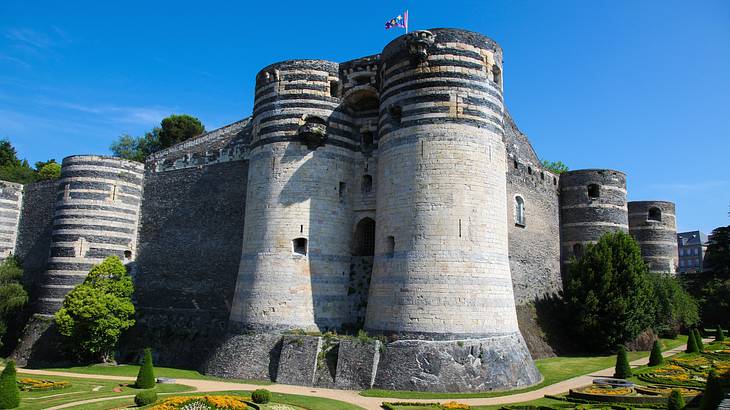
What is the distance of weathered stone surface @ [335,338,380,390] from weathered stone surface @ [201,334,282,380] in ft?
10.6

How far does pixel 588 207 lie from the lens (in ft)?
121

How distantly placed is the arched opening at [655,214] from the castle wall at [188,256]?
32.7 metres

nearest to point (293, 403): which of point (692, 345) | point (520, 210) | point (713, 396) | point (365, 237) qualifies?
point (365, 237)

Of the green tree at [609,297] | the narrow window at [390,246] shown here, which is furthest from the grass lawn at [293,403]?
the green tree at [609,297]

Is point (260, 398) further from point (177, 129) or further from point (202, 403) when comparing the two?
point (177, 129)

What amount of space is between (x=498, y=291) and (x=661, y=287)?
18592 mm

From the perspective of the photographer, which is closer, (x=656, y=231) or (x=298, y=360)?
(x=298, y=360)

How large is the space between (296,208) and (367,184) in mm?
3883

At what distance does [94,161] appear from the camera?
3353 cm

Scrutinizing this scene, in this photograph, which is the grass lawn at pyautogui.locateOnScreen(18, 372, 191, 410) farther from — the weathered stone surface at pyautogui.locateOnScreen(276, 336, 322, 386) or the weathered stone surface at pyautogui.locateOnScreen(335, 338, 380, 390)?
the weathered stone surface at pyautogui.locateOnScreen(335, 338, 380, 390)

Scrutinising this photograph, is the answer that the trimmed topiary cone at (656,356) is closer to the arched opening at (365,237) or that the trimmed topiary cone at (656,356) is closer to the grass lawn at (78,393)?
the arched opening at (365,237)

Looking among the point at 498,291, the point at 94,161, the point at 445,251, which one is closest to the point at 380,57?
the point at 445,251

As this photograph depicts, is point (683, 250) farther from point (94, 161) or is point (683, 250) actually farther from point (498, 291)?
point (94, 161)

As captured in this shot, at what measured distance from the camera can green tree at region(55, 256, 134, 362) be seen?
91.9ft
